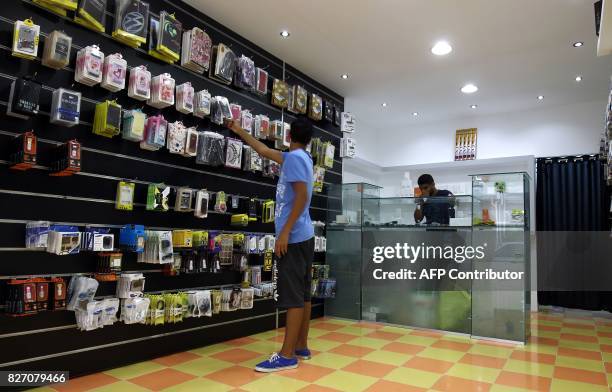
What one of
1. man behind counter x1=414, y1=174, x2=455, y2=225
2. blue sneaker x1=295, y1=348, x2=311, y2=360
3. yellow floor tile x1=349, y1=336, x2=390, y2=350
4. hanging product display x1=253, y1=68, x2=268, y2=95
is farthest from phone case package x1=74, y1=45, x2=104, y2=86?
man behind counter x1=414, y1=174, x2=455, y2=225

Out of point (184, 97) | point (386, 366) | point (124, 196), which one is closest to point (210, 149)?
point (184, 97)

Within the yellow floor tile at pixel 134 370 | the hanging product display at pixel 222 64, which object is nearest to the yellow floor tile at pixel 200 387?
the yellow floor tile at pixel 134 370

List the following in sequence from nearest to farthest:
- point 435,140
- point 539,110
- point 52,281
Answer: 1. point 52,281
2. point 539,110
3. point 435,140

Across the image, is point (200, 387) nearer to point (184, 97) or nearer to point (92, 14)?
point (184, 97)

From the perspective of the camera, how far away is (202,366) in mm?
3340

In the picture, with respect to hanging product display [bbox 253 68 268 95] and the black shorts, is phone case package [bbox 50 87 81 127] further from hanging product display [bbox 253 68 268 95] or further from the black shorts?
hanging product display [bbox 253 68 268 95]

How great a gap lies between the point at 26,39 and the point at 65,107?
45 centimetres

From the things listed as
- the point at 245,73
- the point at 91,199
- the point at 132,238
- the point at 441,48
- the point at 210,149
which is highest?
the point at 441,48

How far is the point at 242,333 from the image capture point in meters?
4.38

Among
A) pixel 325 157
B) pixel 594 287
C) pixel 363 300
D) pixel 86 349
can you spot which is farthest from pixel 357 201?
pixel 594 287

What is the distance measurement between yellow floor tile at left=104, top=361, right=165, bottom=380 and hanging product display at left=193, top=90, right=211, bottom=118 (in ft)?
7.03

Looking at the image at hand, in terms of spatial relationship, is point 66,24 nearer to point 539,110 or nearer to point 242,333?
point 242,333

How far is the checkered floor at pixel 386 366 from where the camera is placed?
116 inches

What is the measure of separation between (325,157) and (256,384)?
335 cm
